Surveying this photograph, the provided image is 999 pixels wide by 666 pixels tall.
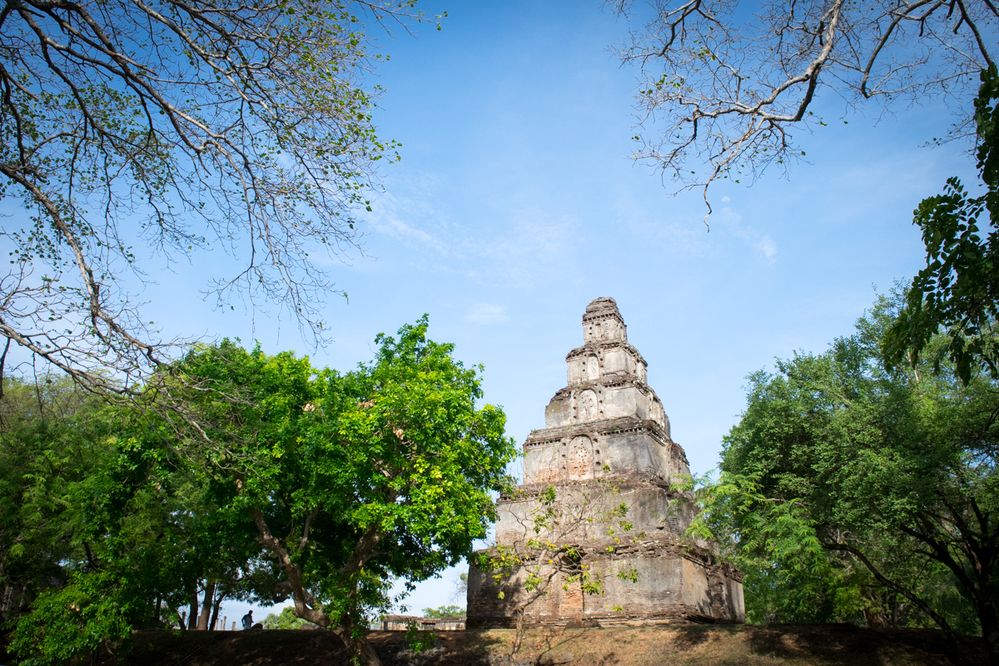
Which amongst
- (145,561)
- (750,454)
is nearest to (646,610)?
(750,454)

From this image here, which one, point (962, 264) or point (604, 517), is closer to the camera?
point (962, 264)

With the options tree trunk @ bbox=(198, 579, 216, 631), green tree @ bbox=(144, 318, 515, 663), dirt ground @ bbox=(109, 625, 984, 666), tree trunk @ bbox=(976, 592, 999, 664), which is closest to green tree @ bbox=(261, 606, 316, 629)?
tree trunk @ bbox=(198, 579, 216, 631)

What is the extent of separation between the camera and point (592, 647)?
55.5ft

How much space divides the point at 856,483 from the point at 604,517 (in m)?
7.40

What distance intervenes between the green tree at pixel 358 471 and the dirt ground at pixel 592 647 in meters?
2.51

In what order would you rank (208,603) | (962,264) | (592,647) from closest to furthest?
(962,264), (592,647), (208,603)

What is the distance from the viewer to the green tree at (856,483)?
15.6 metres

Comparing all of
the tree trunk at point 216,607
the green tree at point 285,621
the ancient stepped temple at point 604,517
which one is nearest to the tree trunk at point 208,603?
the tree trunk at point 216,607

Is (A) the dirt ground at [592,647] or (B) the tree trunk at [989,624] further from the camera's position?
(A) the dirt ground at [592,647]

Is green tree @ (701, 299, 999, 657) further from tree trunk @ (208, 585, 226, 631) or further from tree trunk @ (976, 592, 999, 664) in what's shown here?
tree trunk @ (208, 585, 226, 631)

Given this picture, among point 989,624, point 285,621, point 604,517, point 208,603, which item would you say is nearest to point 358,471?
point 604,517

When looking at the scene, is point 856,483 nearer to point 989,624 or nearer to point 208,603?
point 989,624

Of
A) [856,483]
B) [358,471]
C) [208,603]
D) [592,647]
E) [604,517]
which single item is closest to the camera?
[358,471]

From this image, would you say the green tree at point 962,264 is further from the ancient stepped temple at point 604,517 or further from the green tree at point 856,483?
the ancient stepped temple at point 604,517
